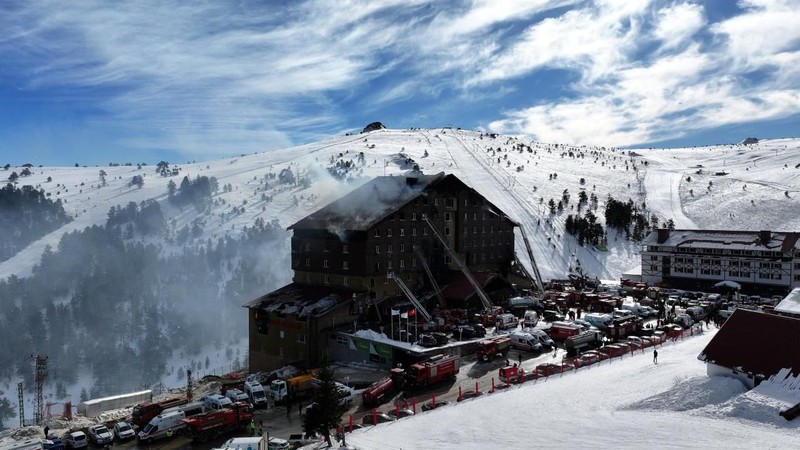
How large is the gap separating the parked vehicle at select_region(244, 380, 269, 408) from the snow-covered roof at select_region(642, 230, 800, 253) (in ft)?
204

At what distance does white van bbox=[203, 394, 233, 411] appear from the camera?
32.8 meters

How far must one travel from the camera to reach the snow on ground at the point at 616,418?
2191 centimetres

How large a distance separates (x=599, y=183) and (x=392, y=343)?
11766 centimetres

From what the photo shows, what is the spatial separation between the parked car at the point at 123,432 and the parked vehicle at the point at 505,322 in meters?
28.5

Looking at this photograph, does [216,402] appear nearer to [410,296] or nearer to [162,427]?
[162,427]

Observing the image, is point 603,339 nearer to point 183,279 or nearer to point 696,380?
point 696,380

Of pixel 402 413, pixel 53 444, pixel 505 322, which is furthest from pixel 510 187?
pixel 53 444

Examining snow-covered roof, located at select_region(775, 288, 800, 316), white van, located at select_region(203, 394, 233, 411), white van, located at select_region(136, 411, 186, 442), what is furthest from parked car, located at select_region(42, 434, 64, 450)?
snow-covered roof, located at select_region(775, 288, 800, 316)

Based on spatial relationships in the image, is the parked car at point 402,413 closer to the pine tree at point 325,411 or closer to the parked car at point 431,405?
the parked car at point 431,405

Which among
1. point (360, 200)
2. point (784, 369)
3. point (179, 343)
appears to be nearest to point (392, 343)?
point (360, 200)

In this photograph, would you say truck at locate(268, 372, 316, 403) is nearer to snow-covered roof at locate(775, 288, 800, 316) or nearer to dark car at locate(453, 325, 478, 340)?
dark car at locate(453, 325, 478, 340)

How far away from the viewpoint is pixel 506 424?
25688 millimetres

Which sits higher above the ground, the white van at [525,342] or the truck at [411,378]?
the white van at [525,342]

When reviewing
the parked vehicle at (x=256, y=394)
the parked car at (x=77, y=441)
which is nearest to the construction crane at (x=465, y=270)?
the parked vehicle at (x=256, y=394)
